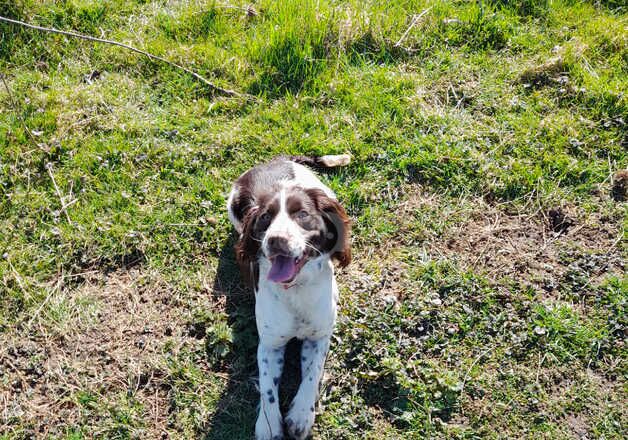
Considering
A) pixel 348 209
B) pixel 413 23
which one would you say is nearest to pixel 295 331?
pixel 348 209

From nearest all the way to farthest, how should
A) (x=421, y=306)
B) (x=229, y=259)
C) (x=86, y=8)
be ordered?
(x=421, y=306), (x=229, y=259), (x=86, y=8)

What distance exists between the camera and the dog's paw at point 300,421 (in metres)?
3.15

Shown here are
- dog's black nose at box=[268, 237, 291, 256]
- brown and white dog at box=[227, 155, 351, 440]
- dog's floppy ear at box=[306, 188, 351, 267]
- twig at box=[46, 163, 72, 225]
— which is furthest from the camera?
twig at box=[46, 163, 72, 225]

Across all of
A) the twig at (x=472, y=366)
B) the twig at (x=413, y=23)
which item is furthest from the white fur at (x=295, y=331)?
the twig at (x=413, y=23)

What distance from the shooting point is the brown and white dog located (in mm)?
2959

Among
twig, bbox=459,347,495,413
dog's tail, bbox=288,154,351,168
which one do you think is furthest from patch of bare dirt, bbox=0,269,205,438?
twig, bbox=459,347,495,413

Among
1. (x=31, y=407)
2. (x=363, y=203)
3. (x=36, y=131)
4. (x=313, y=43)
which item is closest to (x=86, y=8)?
(x=36, y=131)

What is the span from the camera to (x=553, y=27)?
5.09 metres

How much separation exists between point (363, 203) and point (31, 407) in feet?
7.24

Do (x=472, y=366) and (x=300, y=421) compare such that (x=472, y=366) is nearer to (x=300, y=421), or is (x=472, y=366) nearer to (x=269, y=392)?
(x=300, y=421)

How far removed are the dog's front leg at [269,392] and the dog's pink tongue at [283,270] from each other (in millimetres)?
557

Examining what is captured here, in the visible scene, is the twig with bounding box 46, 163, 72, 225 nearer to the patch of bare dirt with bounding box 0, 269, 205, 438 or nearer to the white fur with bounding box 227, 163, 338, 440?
the patch of bare dirt with bounding box 0, 269, 205, 438

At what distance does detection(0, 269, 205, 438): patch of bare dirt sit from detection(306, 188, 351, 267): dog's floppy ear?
102 centimetres

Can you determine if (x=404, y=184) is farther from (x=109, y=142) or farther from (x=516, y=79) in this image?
(x=109, y=142)
